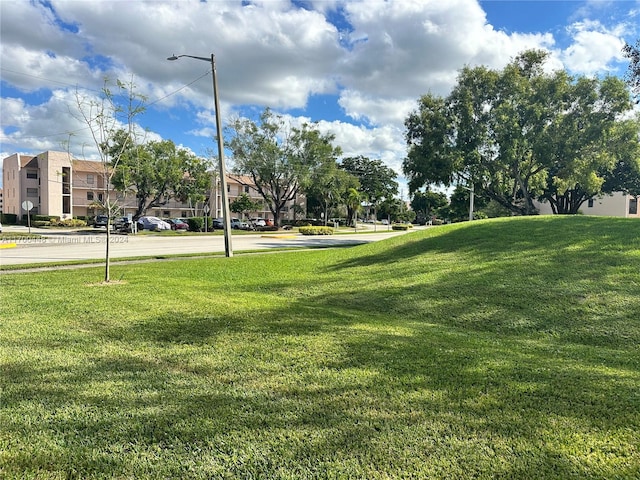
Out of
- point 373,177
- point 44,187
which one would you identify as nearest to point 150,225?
point 44,187

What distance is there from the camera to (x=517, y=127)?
2428 centimetres

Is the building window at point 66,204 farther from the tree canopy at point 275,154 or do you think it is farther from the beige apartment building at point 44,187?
the tree canopy at point 275,154

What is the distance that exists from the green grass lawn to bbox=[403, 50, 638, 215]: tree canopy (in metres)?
18.1

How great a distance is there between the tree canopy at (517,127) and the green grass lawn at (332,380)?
18110 mm

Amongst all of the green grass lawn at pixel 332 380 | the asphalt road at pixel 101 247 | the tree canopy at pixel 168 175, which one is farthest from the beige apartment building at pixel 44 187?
the green grass lawn at pixel 332 380

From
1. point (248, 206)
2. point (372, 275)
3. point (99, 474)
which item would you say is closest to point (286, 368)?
point (99, 474)

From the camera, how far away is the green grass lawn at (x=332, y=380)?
2.47 m

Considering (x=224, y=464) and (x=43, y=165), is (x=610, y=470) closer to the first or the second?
(x=224, y=464)

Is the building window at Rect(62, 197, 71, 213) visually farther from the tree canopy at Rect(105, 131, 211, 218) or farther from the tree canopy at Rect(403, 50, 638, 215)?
the tree canopy at Rect(403, 50, 638, 215)

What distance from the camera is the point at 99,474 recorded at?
2346 millimetres

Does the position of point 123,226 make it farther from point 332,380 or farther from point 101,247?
point 332,380

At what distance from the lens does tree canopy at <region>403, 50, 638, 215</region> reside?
80.9ft

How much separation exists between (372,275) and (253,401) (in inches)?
286

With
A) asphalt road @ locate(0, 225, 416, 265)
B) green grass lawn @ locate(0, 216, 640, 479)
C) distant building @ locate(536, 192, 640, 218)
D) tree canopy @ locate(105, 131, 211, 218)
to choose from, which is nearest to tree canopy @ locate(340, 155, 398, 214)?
distant building @ locate(536, 192, 640, 218)
